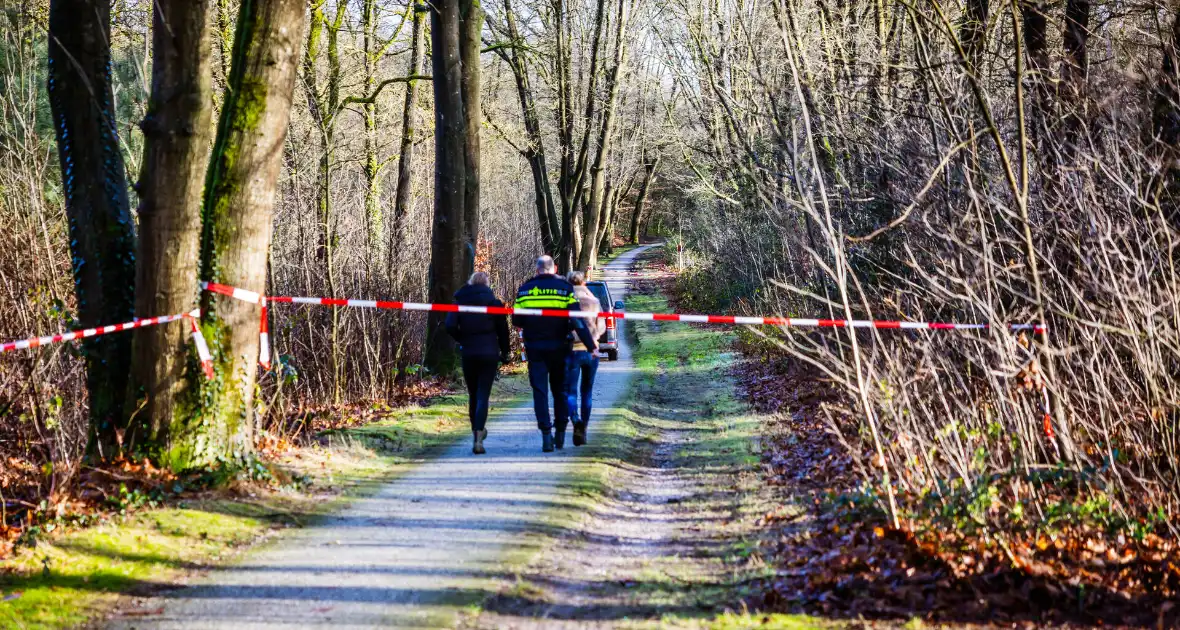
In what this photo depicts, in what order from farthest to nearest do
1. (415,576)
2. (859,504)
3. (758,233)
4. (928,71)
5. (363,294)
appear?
(758,233) < (363,294) < (928,71) < (859,504) < (415,576)

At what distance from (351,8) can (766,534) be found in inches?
790

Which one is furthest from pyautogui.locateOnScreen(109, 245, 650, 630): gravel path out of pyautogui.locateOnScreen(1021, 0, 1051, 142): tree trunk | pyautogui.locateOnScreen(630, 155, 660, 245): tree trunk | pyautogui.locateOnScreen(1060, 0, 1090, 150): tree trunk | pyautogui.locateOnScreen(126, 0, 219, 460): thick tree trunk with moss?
pyautogui.locateOnScreen(630, 155, 660, 245): tree trunk

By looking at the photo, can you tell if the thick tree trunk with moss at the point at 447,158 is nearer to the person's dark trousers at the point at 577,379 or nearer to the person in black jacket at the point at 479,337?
the person's dark trousers at the point at 577,379

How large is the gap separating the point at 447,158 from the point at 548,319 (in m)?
6.56

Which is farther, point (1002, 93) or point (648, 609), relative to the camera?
point (1002, 93)

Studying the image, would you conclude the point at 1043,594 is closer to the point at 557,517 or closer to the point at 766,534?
the point at 766,534

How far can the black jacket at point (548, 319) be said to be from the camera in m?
10.4

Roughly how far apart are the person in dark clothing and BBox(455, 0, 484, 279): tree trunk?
6728mm

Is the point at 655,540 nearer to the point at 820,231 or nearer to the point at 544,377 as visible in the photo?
the point at 544,377

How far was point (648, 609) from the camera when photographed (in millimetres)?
5715

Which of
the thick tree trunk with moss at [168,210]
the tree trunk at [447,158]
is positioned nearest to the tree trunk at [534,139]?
the tree trunk at [447,158]

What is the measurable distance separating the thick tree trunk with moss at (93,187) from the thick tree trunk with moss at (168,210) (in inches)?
25.1

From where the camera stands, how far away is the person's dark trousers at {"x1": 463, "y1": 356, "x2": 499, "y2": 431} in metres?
10.4

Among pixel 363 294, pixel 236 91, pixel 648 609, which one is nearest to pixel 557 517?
Answer: pixel 648 609
